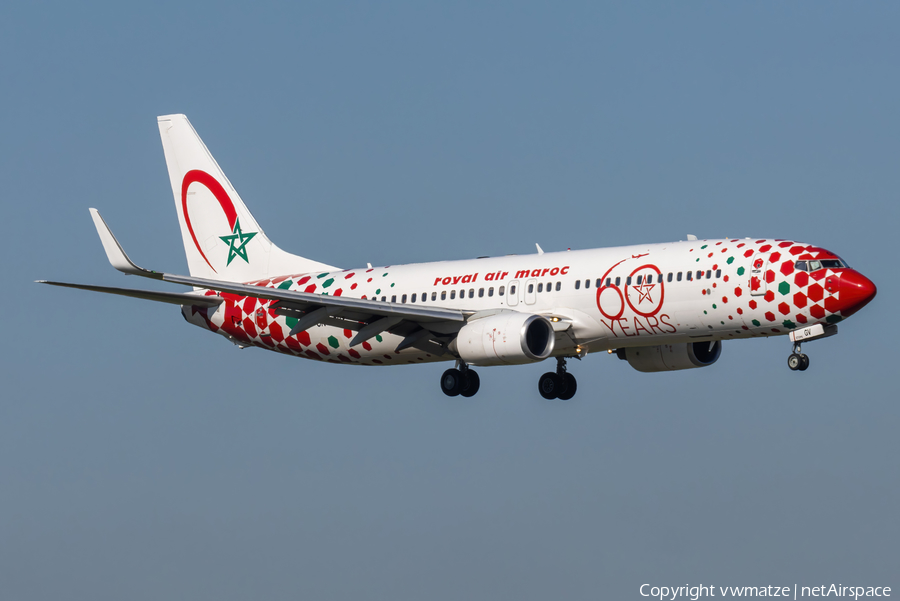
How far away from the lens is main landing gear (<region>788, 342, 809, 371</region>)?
4397cm

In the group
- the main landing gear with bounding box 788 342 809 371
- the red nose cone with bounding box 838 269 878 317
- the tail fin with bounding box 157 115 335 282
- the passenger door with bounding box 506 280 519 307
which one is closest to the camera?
the red nose cone with bounding box 838 269 878 317

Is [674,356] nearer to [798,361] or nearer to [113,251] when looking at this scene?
[798,361]

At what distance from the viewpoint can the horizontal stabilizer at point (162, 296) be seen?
47.2 meters

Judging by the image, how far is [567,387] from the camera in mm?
52438

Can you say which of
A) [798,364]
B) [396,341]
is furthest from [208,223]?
[798,364]

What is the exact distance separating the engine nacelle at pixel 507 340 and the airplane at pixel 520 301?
48 mm

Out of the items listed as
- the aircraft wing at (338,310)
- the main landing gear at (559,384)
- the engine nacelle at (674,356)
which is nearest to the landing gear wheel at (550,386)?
the main landing gear at (559,384)

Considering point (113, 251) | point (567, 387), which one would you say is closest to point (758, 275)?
point (567, 387)

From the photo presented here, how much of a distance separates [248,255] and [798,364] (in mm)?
25195

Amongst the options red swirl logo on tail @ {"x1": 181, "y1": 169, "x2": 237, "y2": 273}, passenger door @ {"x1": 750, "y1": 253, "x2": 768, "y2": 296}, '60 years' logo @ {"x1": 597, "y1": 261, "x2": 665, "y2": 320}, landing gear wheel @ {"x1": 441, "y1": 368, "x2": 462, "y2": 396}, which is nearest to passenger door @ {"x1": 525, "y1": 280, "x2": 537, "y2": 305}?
'60 years' logo @ {"x1": 597, "y1": 261, "x2": 665, "y2": 320}

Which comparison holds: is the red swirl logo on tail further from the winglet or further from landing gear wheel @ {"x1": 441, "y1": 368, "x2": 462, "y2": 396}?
landing gear wheel @ {"x1": 441, "y1": 368, "x2": 462, "y2": 396}

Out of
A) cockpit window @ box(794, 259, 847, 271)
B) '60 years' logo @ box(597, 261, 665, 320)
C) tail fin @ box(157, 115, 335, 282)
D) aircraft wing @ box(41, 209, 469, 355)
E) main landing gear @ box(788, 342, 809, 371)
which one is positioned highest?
tail fin @ box(157, 115, 335, 282)

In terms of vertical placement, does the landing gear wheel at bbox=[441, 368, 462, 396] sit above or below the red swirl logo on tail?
below

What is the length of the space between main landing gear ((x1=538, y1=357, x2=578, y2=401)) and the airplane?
39 mm
